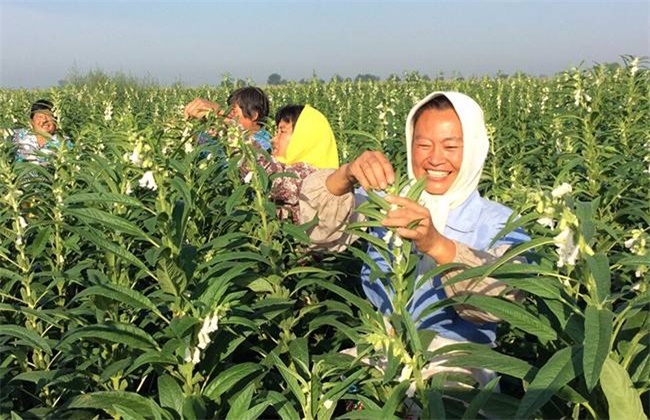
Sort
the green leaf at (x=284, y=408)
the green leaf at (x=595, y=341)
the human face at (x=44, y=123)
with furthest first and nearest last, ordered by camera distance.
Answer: the human face at (x=44, y=123) < the green leaf at (x=284, y=408) < the green leaf at (x=595, y=341)

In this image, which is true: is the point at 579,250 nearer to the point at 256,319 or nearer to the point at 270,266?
the point at 256,319

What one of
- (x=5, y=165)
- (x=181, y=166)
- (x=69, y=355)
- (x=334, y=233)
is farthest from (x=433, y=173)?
(x=5, y=165)

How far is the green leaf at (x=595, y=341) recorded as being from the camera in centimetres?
155

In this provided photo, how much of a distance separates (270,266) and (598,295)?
1.81m

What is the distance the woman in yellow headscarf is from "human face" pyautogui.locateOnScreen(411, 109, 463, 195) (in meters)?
0.89

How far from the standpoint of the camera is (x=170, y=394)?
7.77 ft

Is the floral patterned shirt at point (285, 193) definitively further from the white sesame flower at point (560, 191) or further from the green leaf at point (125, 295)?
the white sesame flower at point (560, 191)

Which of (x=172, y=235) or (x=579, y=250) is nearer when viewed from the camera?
(x=579, y=250)

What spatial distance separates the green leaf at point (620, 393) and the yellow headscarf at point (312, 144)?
3013 millimetres

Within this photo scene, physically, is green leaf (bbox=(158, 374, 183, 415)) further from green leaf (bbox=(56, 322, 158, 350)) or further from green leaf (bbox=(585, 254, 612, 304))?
green leaf (bbox=(585, 254, 612, 304))

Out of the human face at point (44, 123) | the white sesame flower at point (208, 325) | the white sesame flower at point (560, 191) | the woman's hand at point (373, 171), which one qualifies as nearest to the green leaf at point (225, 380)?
the white sesame flower at point (208, 325)

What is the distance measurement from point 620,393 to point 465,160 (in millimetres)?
1458

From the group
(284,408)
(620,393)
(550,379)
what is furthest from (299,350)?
(620,393)

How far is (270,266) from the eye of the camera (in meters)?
3.31
